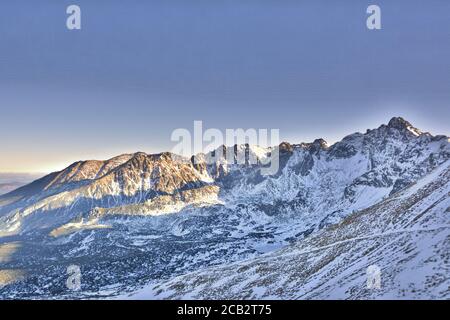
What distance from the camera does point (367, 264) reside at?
191ft

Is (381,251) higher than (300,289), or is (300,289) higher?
(381,251)

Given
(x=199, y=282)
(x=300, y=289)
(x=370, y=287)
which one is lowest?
(x=199, y=282)

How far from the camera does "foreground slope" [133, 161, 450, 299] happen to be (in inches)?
1686

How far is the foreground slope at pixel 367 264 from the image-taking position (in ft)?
140

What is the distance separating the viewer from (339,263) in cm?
6888

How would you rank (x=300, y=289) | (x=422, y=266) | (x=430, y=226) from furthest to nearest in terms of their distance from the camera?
(x=300, y=289) → (x=430, y=226) → (x=422, y=266)
